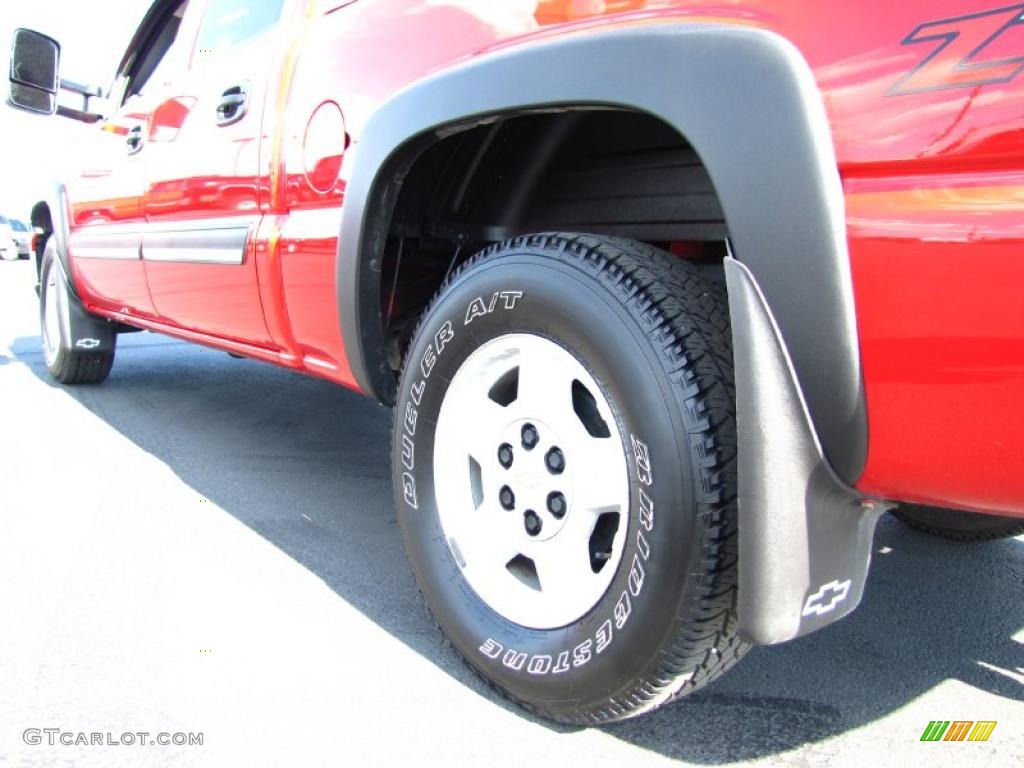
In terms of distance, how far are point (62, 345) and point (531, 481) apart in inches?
161

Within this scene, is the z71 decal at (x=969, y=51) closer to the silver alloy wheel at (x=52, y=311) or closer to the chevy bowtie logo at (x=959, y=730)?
the chevy bowtie logo at (x=959, y=730)

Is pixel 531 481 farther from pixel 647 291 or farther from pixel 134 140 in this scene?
pixel 134 140

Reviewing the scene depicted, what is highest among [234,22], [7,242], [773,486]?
[234,22]

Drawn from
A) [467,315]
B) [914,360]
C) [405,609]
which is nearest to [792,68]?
[914,360]

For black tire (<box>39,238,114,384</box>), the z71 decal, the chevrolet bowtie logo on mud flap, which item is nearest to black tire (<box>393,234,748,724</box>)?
the chevrolet bowtie logo on mud flap

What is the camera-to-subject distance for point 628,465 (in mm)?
1454

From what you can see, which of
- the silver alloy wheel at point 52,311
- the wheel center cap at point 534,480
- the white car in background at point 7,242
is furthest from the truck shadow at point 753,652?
the white car in background at point 7,242

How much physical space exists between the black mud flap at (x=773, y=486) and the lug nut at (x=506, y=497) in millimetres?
582

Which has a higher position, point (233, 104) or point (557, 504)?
point (233, 104)

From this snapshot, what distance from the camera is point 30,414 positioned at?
425 centimetres

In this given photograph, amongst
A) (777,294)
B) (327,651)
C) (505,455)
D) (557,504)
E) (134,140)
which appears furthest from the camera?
(134,140)

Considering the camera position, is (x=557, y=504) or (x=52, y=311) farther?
(x=52, y=311)

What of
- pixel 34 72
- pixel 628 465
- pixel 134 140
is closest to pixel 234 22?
pixel 134 140

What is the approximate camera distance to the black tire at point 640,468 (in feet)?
4.46
